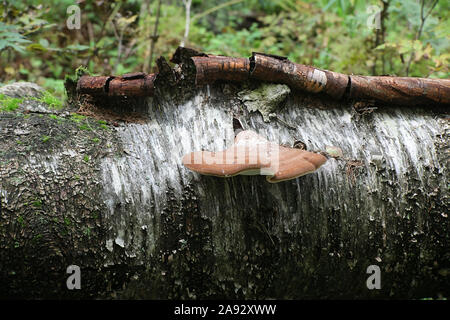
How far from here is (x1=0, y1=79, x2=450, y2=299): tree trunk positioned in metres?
1.93

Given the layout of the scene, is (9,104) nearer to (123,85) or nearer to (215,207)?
Answer: (123,85)

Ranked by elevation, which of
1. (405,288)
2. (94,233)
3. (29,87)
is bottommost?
(405,288)

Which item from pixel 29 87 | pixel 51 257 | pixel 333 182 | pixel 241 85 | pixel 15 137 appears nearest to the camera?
pixel 51 257

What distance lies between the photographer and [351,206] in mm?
2240

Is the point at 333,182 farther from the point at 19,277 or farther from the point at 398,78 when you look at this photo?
the point at 19,277

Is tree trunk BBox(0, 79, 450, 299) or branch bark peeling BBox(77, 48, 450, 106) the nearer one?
tree trunk BBox(0, 79, 450, 299)

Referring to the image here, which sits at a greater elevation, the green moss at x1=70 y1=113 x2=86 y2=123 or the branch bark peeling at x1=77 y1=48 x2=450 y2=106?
the branch bark peeling at x1=77 y1=48 x2=450 y2=106

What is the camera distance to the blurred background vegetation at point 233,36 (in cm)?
512

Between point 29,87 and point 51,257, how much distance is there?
5.11 feet

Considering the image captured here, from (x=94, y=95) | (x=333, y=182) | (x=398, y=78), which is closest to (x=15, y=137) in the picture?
(x=94, y=95)

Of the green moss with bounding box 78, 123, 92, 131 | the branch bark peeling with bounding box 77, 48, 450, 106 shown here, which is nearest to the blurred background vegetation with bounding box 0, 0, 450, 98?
the branch bark peeling with bounding box 77, 48, 450, 106

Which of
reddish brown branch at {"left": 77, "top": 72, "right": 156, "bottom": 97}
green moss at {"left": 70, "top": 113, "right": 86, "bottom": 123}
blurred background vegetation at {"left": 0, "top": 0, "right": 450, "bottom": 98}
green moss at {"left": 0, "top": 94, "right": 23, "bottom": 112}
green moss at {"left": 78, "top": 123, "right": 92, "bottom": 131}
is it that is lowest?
green moss at {"left": 78, "top": 123, "right": 92, "bottom": 131}

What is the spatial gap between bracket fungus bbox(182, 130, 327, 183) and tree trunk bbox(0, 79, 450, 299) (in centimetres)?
22

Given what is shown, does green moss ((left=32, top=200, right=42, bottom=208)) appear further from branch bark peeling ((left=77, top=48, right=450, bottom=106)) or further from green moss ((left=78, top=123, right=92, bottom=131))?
branch bark peeling ((left=77, top=48, right=450, bottom=106))
